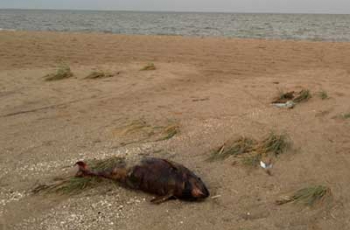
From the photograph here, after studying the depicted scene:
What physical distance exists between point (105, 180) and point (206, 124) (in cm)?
192

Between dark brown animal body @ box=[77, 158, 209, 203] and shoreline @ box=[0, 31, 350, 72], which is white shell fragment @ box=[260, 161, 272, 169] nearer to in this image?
dark brown animal body @ box=[77, 158, 209, 203]

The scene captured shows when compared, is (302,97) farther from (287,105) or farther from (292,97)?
(287,105)

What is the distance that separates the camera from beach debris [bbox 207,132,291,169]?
3.98 meters

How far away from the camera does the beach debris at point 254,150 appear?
3.98 meters

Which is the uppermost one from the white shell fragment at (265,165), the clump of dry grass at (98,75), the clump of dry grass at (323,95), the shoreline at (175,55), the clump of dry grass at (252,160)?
the clump of dry grass at (323,95)

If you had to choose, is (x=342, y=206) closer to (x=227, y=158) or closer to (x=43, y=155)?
(x=227, y=158)

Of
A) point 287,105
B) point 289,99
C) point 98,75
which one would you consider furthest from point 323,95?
point 98,75

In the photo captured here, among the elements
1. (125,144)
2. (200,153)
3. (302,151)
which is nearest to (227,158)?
(200,153)

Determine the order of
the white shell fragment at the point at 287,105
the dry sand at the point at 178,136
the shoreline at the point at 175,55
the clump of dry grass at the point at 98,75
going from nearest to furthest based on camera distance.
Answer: the dry sand at the point at 178,136, the white shell fragment at the point at 287,105, the clump of dry grass at the point at 98,75, the shoreline at the point at 175,55

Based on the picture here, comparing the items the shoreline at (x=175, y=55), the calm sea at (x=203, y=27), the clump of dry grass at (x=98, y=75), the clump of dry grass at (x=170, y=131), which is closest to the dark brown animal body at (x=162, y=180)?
the clump of dry grass at (x=170, y=131)

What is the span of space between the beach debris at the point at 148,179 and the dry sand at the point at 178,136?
0.29 feet

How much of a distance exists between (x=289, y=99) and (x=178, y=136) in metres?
2.45

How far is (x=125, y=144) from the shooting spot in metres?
4.38

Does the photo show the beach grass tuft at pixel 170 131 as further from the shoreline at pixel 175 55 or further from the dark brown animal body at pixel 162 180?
the shoreline at pixel 175 55
